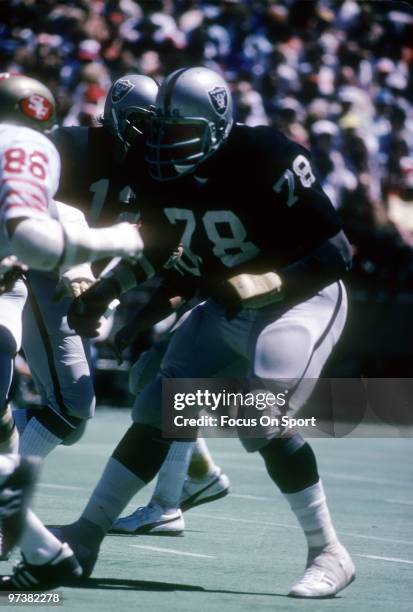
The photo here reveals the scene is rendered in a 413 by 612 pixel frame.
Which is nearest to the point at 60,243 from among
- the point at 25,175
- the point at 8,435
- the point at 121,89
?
the point at 25,175

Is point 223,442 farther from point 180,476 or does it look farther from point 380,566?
point 380,566

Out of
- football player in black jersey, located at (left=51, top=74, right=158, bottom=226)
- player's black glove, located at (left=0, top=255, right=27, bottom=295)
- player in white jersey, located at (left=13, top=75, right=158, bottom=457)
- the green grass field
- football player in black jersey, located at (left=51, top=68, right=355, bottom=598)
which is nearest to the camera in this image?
player's black glove, located at (left=0, top=255, right=27, bottom=295)

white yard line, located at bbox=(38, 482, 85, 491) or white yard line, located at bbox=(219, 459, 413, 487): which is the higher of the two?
white yard line, located at bbox=(38, 482, 85, 491)

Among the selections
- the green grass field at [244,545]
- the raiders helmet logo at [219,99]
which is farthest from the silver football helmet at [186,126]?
the green grass field at [244,545]

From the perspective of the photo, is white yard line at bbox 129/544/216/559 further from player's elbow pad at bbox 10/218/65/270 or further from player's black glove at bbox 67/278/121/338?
player's elbow pad at bbox 10/218/65/270

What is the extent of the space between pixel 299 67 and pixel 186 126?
9719 mm

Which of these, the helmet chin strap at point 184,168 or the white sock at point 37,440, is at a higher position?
the helmet chin strap at point 184,168

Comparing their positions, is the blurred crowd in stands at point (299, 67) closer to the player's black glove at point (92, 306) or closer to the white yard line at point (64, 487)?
the white yard line at point (64, 487)

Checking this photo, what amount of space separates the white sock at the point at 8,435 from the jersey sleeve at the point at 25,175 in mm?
1327

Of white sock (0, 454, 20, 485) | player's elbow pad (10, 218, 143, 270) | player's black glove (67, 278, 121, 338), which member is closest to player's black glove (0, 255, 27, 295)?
player's elbow pad (10, 218, 143, 270)

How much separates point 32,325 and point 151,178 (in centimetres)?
115

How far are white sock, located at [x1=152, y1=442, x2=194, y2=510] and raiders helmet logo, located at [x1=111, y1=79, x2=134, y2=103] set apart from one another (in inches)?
59.2

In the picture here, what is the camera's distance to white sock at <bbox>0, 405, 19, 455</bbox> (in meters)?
5.09

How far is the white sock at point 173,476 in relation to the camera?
5.86 metres
